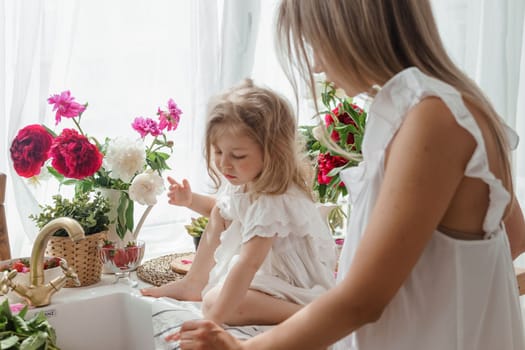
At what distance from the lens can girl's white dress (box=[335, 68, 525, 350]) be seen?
77cm

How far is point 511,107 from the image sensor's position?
2.19 metres

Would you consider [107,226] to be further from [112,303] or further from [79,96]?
[79,96]

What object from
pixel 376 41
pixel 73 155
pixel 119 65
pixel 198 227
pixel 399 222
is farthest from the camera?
pixel 119 65

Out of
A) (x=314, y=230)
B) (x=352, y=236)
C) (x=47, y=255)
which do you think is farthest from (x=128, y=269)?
(x=352, y=236)

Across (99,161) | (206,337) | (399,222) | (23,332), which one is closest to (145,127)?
(99,161)

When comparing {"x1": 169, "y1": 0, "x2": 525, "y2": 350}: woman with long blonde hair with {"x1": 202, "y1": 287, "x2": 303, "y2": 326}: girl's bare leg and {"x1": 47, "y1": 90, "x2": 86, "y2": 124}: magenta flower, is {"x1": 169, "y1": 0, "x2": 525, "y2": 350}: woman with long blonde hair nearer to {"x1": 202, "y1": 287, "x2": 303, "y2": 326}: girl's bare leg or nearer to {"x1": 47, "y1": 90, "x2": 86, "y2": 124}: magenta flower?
{"x1": 202, "y1": 287, "x2": 303, "y2": 326}: girl's bare leg

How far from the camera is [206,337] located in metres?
0.78

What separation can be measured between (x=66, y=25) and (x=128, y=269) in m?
0.69

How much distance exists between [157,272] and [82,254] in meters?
0.21

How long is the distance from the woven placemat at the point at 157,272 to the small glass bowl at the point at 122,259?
0.04 m

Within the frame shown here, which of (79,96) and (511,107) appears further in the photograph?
(511,107)

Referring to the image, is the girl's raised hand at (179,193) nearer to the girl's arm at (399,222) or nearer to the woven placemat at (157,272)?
the woven placemat at (157,272)

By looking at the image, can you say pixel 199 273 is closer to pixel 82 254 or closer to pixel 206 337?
pixel 82 254

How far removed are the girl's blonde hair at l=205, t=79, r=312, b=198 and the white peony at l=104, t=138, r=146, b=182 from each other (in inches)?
8.5
